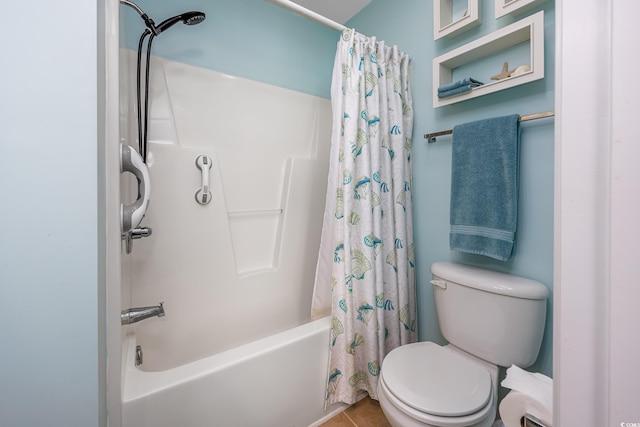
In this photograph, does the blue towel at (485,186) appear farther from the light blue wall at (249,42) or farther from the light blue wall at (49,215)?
the light blue wall at (49,215)

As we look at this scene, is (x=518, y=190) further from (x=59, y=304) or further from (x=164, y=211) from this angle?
(x=164, y=211)

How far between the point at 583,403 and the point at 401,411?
2.67 ft

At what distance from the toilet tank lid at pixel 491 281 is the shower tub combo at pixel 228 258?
25.9 inches

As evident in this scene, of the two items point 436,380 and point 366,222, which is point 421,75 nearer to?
point 366,222

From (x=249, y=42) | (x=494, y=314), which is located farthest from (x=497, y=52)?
(x=249, y=42)

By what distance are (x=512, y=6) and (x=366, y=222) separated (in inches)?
44.5

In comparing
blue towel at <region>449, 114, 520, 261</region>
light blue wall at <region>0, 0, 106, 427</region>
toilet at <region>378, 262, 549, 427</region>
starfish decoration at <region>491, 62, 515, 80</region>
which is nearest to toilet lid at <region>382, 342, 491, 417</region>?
toilet at <region>378, 262, 549, 427</region>

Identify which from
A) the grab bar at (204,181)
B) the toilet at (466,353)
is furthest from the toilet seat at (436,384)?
the grab bar at (204,181)

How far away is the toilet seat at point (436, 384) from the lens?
0.88 meters

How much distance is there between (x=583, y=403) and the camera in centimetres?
28

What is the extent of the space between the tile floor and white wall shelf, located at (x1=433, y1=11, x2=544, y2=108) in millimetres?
1641

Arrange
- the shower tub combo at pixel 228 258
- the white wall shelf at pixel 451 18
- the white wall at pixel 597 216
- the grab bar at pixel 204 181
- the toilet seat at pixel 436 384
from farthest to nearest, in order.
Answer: the grab bar at pixel 204 181 → the white wall shelf at pixel 451 18 → the shower tub combo at pixel 228 258 → the toilet seat at pixel 436 384 → the white wall at pixel 597 216

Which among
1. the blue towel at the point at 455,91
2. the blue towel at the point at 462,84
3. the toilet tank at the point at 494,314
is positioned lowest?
the toilet tank at the point at 494,314

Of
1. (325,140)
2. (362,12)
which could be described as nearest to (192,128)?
(325,140)
